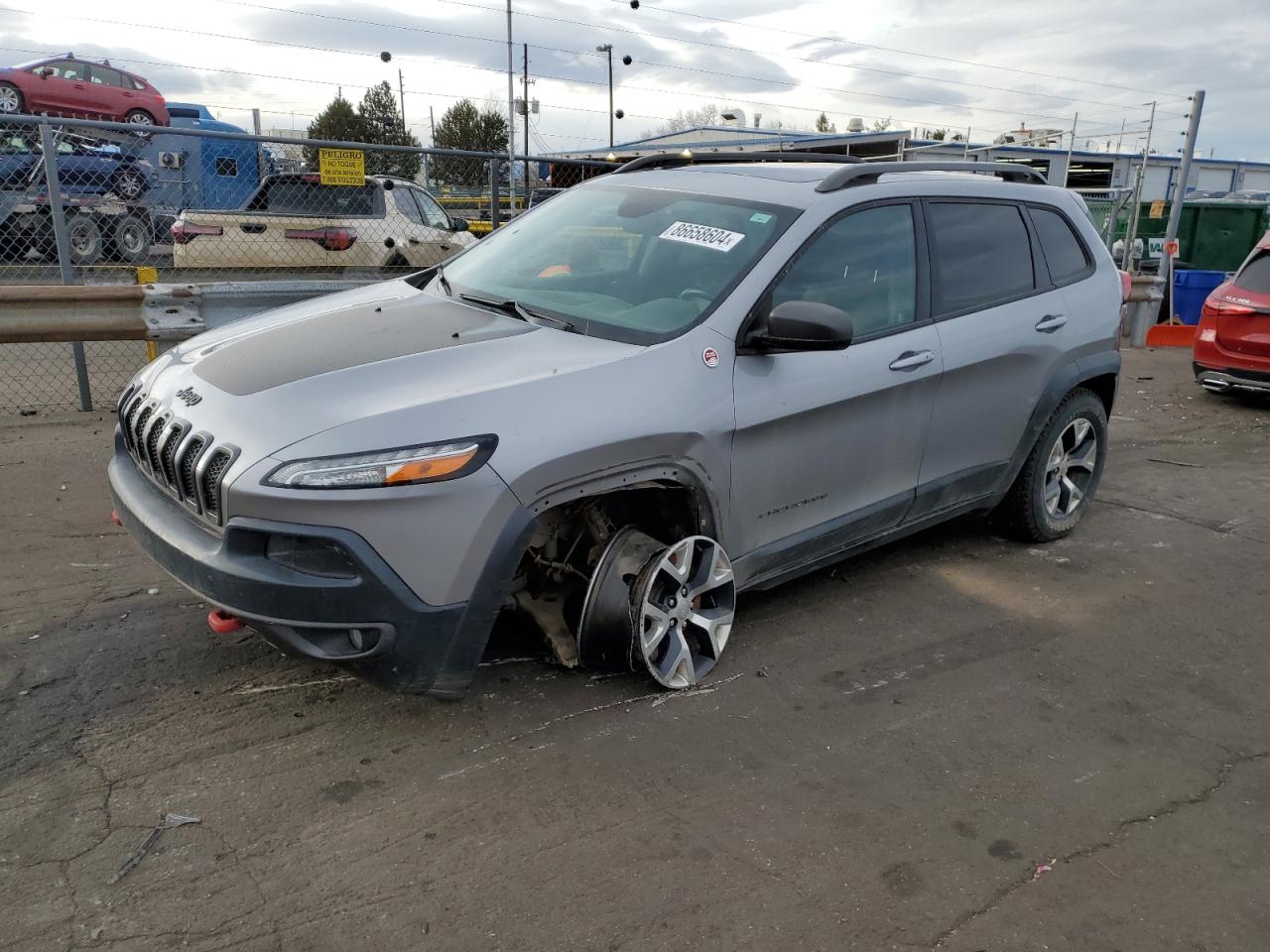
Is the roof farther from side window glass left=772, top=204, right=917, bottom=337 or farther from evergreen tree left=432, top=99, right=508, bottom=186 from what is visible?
evergreen tree left=432, top=99, right=508, bottom=186

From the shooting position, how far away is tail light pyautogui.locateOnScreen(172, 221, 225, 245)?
10.8 m

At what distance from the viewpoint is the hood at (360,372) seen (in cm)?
294

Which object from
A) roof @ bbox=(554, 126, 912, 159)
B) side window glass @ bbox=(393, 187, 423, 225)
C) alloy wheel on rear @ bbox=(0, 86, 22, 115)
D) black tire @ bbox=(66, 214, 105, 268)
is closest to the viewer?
side window glass @ bbox=(393, 187, 423, 225)

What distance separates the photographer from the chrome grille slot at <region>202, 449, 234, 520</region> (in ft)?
9.72

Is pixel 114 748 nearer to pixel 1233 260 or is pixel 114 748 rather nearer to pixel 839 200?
pixel 839 200

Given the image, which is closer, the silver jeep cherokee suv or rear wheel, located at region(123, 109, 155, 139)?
the silver jeep cherokee suv

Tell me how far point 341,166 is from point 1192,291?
1134 centimetres

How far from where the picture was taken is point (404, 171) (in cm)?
1440

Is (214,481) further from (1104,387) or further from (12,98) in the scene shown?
(12,98)

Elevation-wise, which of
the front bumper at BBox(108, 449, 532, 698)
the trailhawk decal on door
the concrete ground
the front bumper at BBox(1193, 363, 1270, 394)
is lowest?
the concrete ground

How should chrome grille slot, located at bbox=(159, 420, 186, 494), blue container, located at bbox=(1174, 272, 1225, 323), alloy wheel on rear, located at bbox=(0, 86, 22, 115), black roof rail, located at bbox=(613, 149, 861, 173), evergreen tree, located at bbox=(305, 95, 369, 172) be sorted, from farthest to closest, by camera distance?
evergreen tree, located at bbox=(305, 95, 369, 172), alloy wheel on rear, located at bbox=(0, 86, 22, 115), blue container, located at bbox=(1174, 272, 1225, 323), black roof rail, located at bbox=(613, 149, 861, 173), chrome grille slot, located at bbox=(159, 420, 186, 494)

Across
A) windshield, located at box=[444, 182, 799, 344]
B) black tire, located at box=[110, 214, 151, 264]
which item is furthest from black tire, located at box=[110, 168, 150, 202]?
windshield, located at box=[444, 182, 799, 344]

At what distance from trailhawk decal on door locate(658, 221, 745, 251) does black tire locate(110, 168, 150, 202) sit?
9.38m

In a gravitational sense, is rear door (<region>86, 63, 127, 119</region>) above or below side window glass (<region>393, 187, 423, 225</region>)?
above
